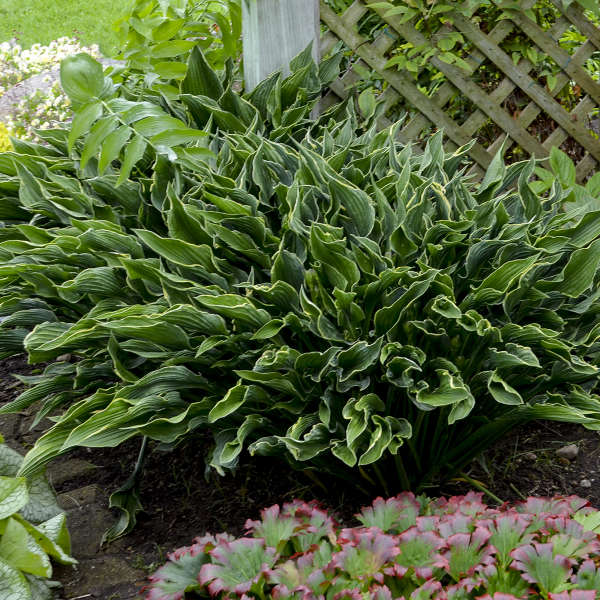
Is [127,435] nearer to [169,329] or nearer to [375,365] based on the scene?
[169,329]

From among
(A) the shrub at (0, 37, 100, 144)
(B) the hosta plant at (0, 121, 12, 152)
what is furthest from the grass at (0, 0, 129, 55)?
(B) the hosta plant at (0, 121, 12, 152)

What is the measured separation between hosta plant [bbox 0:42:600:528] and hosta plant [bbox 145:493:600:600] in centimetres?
31

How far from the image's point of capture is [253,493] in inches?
97.3

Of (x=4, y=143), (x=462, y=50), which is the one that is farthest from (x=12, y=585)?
(x=4, y=143)

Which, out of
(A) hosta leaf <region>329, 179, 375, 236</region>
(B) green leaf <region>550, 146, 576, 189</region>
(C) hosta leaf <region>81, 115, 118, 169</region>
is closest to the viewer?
(A) hosta leaf <region>329, 179, 375, 236</region>

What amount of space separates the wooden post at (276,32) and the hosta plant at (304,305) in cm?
68

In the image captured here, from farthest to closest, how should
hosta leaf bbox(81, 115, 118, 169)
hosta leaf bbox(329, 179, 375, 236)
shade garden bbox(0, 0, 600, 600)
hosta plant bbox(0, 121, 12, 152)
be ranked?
hosta plant bbox(0, 121, 12, 152)
hosta leaf bbox(81, 115, 118, 169)
hosta leaf bbox(329, 179, 375, 236)
shade garden bbox(0, 0, 600, 600)

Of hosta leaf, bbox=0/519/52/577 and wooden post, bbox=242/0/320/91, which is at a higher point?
wooden post, bbox=242/0/320/91

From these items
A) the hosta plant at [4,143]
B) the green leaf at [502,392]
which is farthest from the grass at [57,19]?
the green leaf at [502,392]

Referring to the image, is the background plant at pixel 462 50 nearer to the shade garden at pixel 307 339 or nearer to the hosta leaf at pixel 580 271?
the shade garden at pixel 307 339

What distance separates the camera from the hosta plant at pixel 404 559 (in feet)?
4.98

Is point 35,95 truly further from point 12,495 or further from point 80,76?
point 12,495

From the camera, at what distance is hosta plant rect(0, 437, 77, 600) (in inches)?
69.9

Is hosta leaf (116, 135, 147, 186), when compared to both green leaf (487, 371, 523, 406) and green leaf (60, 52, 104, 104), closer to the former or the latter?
green leaf (60, 52, 104, 104)
